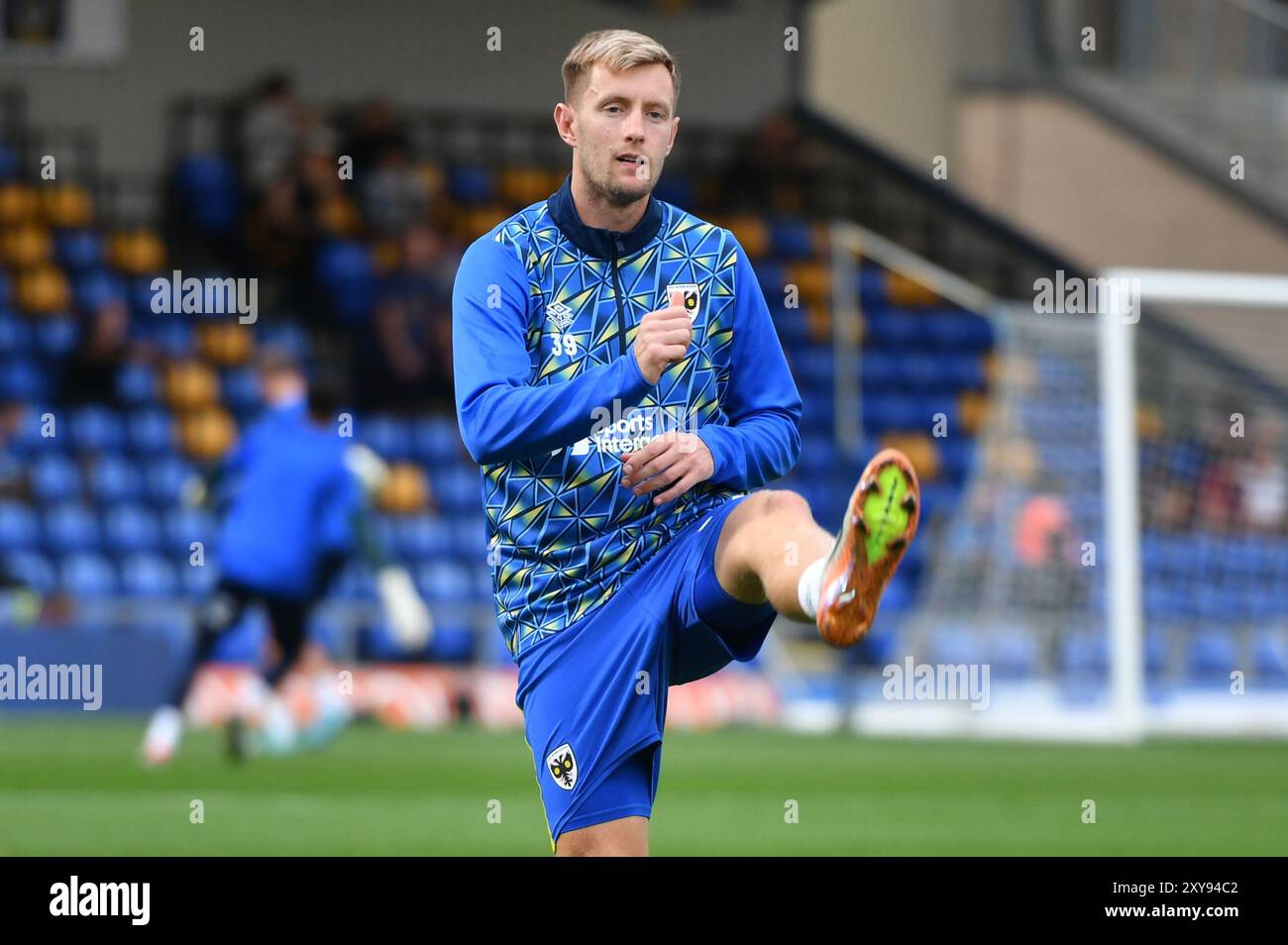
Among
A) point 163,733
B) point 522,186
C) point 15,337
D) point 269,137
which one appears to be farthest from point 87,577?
point 522,186

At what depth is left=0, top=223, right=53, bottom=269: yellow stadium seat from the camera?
18.6m

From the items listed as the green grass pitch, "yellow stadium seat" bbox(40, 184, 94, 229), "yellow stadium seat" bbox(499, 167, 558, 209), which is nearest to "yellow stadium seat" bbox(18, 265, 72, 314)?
"yellow stadium seat" bbox(40, 184, 94, 229)

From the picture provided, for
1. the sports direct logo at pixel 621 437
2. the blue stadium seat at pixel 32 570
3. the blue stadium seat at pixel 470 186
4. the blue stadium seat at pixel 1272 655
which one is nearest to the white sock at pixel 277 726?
the blue stadium seat at pixel 32 570

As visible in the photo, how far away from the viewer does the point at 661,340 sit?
4.16m

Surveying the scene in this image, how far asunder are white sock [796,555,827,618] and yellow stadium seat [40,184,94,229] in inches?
641

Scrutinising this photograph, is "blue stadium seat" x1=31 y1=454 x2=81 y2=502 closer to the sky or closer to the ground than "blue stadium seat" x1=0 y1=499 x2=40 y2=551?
closer to the sky

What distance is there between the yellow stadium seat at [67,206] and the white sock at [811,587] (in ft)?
53.4

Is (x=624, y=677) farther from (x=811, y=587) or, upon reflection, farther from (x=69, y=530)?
(x=69, y=530)

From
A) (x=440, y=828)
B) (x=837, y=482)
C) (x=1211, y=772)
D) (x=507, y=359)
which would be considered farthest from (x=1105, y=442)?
(x=507, y=359)

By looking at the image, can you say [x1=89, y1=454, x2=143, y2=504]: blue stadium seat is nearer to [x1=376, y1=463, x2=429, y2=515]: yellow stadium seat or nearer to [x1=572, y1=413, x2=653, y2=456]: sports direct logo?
[x1=376, y1=463, x2=429, y2=515]: yellow stadium seat

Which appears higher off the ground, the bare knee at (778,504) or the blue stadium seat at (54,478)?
the blue stadium seat at (54,478)

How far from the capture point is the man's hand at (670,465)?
4.23 m

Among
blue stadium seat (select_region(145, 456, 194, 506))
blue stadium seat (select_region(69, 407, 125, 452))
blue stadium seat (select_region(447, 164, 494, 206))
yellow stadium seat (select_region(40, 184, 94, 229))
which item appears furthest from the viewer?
blue stadium seat (select_region(447, 164, 494, 206))
